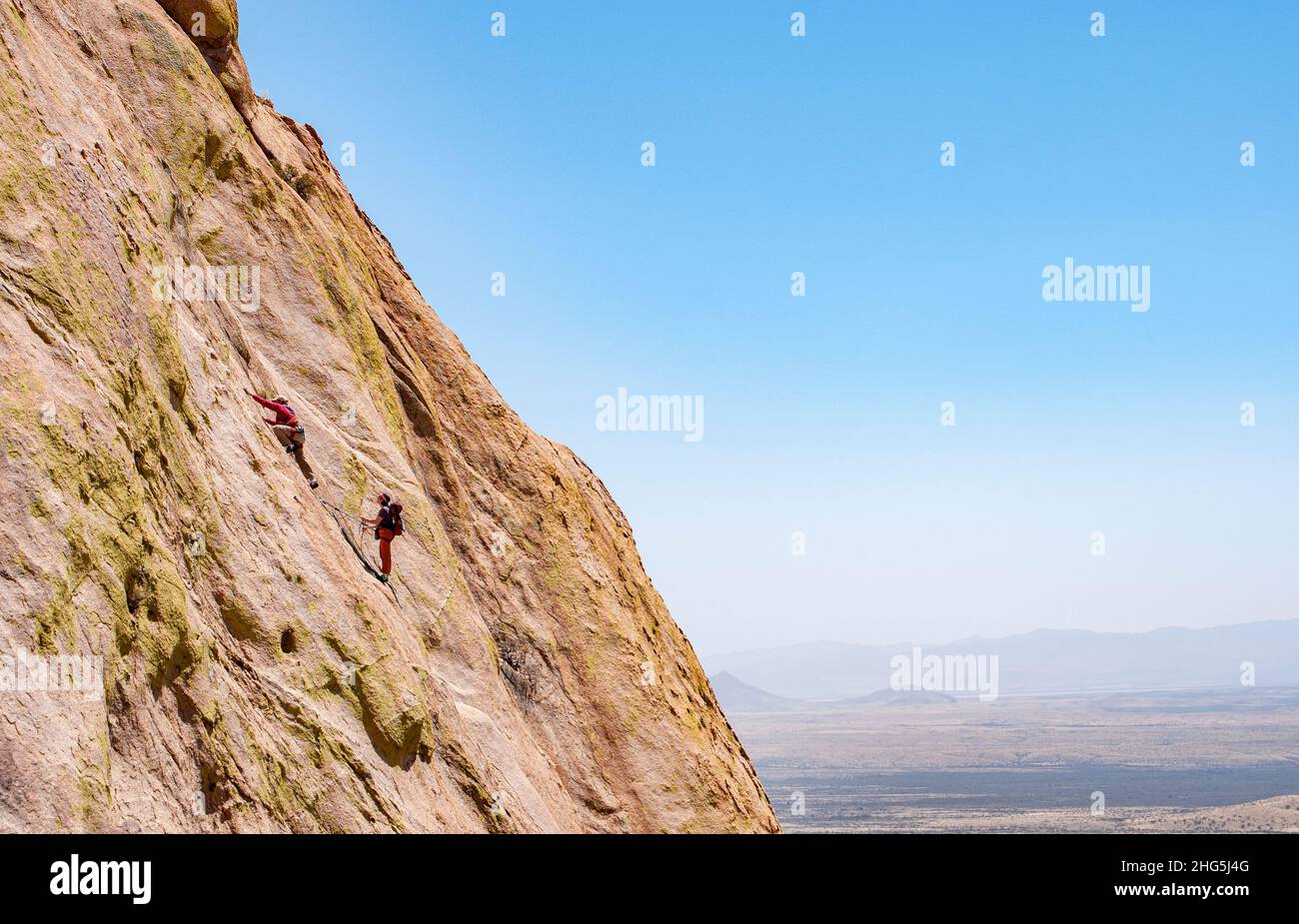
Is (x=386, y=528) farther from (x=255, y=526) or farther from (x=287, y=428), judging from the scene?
(x=255, y=526)

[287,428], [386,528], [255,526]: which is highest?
[287,428]

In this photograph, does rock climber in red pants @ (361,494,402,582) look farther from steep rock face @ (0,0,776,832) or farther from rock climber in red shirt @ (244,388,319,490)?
rock climber in red shirt @ (244,388,319,490)

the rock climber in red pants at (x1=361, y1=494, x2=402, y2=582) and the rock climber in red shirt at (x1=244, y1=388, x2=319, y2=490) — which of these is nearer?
the rock climber in red shirt at (x1=244, y1=388, x2=319, y2=490)

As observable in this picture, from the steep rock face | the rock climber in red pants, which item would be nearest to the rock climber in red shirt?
the steep rock face

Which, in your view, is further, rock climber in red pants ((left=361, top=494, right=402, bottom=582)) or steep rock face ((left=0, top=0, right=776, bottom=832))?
rock climber in red pants ((left=361, top=494, right=402, bottom=582))

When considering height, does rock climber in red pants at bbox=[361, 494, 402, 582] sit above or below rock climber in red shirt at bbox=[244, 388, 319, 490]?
below

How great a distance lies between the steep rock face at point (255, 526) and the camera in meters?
12.0

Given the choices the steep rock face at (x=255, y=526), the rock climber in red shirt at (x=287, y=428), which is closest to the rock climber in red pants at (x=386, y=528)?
the steep rock face at (x=255, y=526)

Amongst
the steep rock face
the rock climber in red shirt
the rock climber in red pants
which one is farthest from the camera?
the rock climber in red pants

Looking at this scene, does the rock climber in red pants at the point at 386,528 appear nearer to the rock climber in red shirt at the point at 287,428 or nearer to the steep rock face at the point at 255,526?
the steep rock face at the point at 255,526

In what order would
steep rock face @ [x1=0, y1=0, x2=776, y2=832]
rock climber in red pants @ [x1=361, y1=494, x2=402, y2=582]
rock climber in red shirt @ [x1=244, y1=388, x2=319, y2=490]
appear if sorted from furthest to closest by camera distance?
rock climber in red pants @ [x1=361, y1=494, x2=402, y2=582]
rock climber in red shirt @ [x1=244, y1=388, x2=319, y2=490]
steep rock face @ [x1=0, y1=0, x2=776, y2=832]

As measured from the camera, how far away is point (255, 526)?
17016 millimetres

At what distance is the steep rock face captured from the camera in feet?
Result: 39.5

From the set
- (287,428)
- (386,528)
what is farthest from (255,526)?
(386,528)
